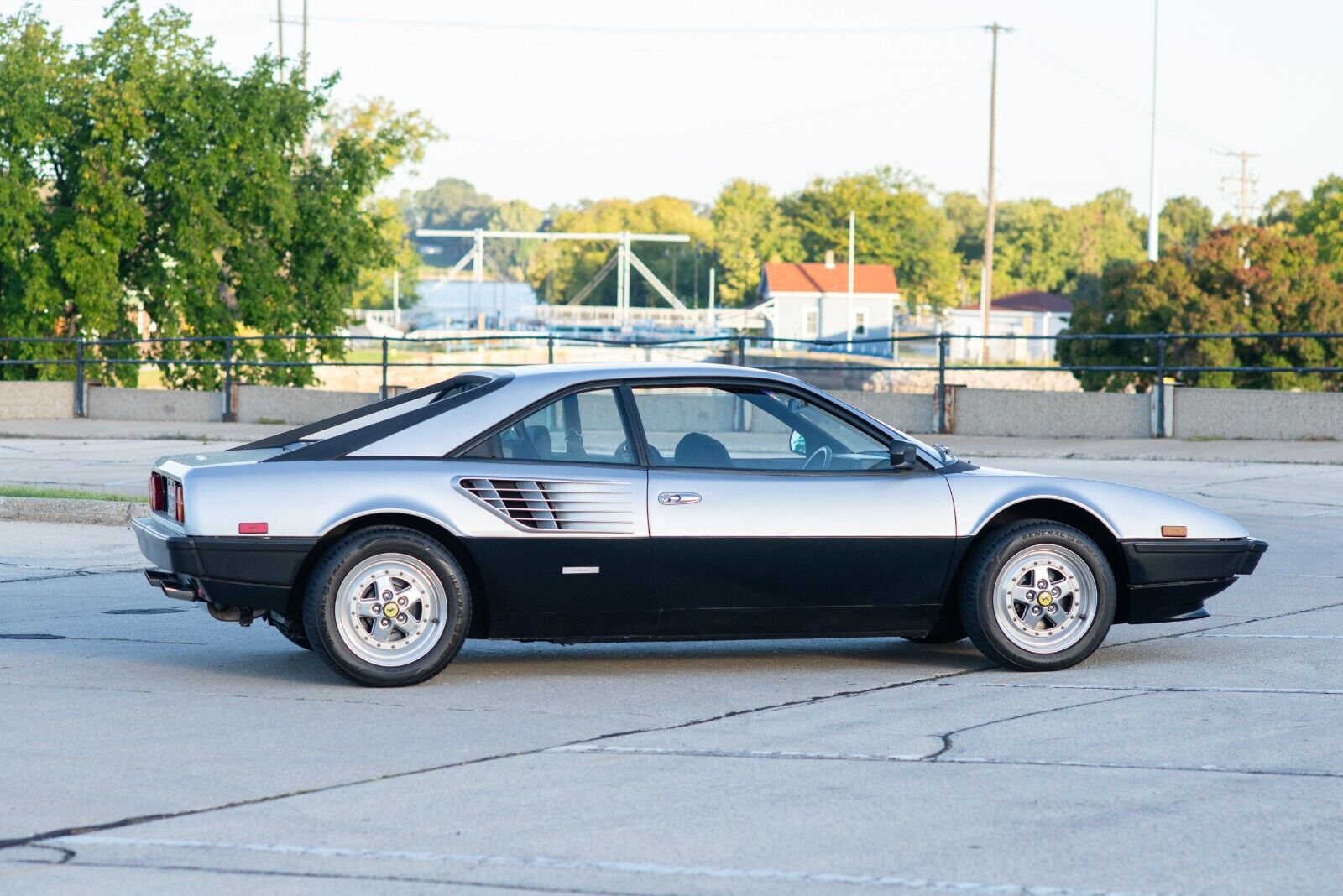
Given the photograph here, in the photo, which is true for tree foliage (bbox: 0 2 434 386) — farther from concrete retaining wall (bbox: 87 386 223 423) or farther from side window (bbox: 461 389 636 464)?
side window (bbox: 461 389 636 464)

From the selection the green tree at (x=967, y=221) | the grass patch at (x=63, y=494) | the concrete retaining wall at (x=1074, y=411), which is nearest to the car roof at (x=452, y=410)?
the grass patch at (x=63, y=494)

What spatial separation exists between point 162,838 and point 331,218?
28.8 metres

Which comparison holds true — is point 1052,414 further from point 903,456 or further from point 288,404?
point 903,456

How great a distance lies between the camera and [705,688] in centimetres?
722

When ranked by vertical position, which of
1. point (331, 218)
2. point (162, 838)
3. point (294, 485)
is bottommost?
point (162, 838)

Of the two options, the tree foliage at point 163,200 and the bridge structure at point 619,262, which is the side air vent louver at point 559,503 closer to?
the tree foliage at point 163,200

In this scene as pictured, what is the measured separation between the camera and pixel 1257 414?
21.2 m

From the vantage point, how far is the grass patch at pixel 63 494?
553 inches

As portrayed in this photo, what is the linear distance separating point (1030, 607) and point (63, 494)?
973cm

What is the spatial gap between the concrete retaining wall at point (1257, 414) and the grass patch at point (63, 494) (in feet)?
43.5

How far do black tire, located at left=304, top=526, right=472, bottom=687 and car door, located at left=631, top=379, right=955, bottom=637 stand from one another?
2.84ft

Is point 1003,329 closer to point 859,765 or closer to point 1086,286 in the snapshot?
point 1086,286

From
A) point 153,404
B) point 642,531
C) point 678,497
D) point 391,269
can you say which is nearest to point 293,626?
point 642,531

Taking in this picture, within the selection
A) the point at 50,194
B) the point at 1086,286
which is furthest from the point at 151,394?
the point at 1086,286
